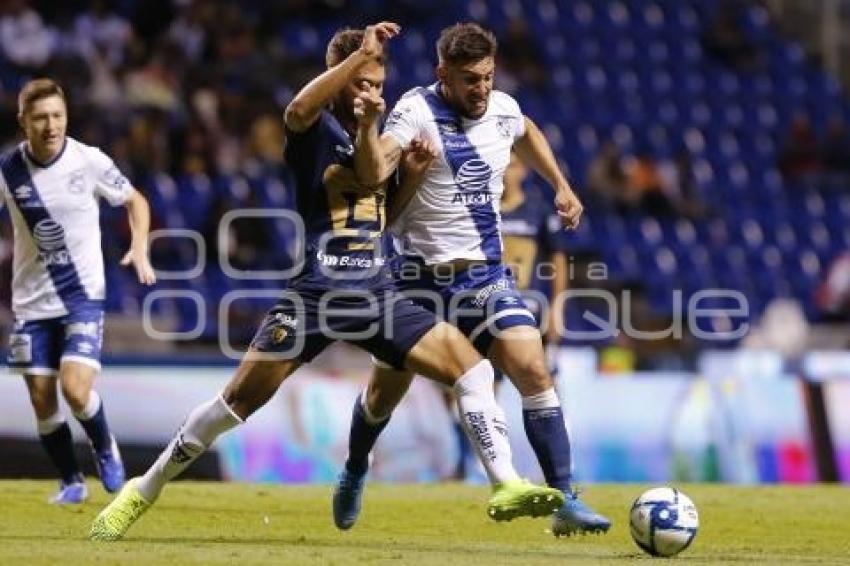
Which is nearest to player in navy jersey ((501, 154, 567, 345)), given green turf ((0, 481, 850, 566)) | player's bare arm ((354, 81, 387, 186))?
green turf ((0, 481, 850, 566))

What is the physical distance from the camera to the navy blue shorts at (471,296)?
9.45 meters

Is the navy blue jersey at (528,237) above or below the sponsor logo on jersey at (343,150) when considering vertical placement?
below

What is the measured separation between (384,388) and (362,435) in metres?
0.36

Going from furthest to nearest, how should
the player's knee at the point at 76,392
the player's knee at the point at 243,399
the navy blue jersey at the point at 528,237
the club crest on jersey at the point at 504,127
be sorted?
the navy blue jersey at the point at 528,237
the player's knee at the point at 76,392
the club crest on jersey at the point at 504,127
the player's knee at the point at 243,399

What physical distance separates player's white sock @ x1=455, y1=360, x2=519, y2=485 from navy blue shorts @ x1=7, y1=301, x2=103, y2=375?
3.40m

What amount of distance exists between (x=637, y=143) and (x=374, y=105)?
15876 mm

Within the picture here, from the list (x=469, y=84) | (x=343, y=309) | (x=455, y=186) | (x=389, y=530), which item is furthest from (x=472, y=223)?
(x=389, y=530)

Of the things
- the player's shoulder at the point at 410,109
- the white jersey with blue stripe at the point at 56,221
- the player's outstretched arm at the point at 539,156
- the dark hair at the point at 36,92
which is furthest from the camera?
the white jersey with blue stripe at the point at 56,221

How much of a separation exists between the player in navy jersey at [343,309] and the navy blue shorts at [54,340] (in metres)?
2.52

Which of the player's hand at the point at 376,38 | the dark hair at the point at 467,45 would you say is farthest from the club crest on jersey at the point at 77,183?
the player's hand at the point at 376,38

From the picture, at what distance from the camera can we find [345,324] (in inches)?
359

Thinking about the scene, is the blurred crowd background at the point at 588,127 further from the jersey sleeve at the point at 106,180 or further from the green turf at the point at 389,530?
the jersey sleeve at the point at 106,180

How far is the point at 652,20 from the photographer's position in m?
26.4

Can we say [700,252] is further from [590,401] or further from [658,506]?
[658,506]
